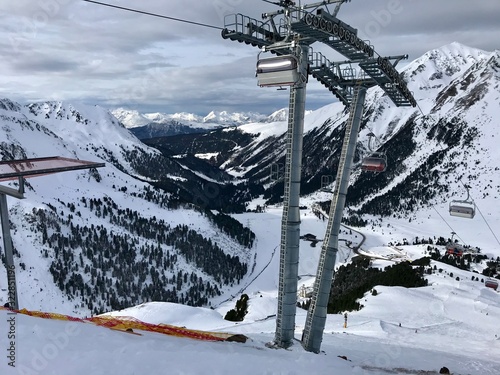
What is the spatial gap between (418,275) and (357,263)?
43.7m

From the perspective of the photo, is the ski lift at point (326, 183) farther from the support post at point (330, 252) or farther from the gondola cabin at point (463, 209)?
the gondola cabin at point (463, 209)

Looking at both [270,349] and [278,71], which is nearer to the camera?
[278,71]

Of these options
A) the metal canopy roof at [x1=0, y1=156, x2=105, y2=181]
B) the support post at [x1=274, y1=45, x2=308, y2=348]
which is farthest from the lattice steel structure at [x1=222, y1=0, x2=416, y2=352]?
the metal canopy roof at [x1=0, y1=156, x2=105, y2=181]

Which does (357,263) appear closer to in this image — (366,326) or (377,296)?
(377,296)

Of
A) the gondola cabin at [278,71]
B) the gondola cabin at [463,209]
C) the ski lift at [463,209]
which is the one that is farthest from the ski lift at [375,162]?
the gondola cabin at [278,71]

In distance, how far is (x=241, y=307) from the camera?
253 feet

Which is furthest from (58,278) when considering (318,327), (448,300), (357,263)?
(318,327)

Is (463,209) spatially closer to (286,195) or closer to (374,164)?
(374,164)

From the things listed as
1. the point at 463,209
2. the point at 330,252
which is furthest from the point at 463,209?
the point at 330,252

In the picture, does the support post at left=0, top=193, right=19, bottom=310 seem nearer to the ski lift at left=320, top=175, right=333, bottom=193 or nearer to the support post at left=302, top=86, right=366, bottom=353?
the support post at left=302, top=86, right=366, bottom=353

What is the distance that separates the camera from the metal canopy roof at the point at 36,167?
21359mm

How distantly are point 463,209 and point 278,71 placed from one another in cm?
3741

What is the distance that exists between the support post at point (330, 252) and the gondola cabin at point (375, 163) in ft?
48.9

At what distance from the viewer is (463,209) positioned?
47.0m
